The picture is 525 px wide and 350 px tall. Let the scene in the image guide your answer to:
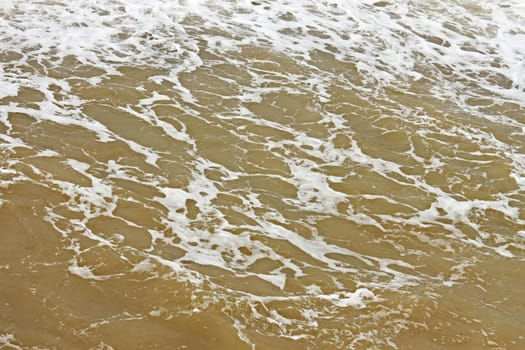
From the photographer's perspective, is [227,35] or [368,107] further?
[227,35]

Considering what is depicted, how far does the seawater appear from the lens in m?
4.66

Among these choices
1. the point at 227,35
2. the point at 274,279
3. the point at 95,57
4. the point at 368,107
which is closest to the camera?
the point at 274,279

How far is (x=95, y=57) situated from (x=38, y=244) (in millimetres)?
4695

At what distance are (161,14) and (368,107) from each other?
15.9ft

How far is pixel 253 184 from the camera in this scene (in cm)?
648

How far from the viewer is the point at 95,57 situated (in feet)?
30.1

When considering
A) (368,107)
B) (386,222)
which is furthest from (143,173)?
(368,107)

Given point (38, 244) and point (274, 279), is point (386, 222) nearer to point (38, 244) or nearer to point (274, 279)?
point (274, 279)

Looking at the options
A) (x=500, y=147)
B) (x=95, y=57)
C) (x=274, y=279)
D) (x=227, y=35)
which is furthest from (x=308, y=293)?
(x=227, y=35)

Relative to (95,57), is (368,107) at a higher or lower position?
higher

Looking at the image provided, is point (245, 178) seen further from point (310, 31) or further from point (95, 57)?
point (310, 31)

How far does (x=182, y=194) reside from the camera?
6152mm

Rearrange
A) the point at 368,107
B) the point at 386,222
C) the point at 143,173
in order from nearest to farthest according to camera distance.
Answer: the point at 386,222 → the point at 143,173 → the point at 368,107

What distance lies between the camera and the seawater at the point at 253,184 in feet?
15.3
